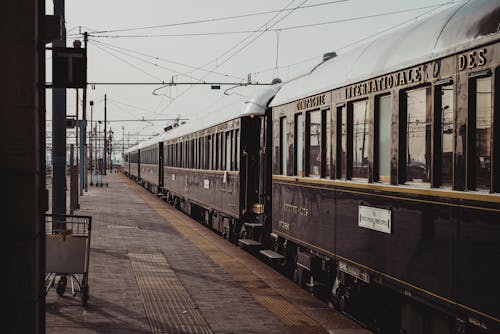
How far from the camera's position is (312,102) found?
33.5 feet

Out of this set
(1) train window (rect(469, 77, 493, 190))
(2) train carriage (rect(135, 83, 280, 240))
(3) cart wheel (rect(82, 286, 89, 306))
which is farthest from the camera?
(2) train carriage (rect(135, 83, 280, 240))

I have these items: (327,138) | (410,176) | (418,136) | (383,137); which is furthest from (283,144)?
(418,136)

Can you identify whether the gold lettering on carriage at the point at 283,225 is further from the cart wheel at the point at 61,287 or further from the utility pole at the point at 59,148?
the utility pole at the point at 59,148

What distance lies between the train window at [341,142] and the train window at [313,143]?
2.59ft

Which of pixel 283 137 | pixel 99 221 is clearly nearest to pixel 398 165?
pixel 283 137

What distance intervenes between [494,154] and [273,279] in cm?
738

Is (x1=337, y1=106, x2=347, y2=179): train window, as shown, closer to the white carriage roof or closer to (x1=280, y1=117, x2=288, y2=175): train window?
(x1=280, y1=117, x2=288, y2=175): train window

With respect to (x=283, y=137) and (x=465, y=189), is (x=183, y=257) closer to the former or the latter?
(x=283, y=137)

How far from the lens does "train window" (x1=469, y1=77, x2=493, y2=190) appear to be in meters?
5.65

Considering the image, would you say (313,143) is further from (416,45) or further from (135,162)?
(135,162)

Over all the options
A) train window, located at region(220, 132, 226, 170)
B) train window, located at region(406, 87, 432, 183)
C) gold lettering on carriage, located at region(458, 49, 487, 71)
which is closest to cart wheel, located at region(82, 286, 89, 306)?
train window, located at region(406, 87, 432, 183)

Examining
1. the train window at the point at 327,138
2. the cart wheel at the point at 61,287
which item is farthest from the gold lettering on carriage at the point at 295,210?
the cart wheel at the point at 61,287

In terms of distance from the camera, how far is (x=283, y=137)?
11938 mm

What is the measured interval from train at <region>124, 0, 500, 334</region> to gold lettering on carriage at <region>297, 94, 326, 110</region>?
0.03 m
